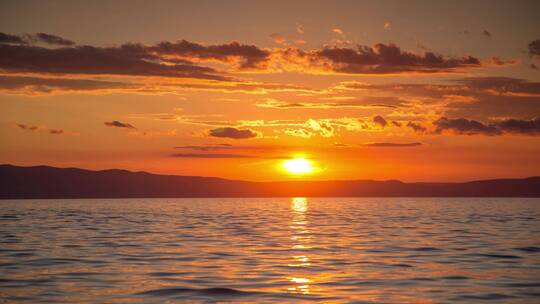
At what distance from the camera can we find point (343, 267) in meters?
26.8

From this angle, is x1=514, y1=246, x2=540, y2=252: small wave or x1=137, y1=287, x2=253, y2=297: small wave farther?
x1=514, y1=246, x2=540, y2=252: small wave

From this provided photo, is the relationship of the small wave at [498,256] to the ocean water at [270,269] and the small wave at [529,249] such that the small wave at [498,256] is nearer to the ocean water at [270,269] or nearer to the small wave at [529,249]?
the ocean water at [270,269]

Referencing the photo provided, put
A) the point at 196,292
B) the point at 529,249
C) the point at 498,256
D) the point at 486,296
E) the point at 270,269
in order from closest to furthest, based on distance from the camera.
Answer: the point at 486,296 < the point at 196,292 < the point at 270,269 < the point at 498,256 < the point at 529,249

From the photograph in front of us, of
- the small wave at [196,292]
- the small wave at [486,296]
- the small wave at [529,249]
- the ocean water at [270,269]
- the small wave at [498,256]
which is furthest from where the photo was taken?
the small wave at [529,249]

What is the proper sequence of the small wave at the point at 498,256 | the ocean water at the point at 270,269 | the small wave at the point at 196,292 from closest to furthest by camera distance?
the ocean water at the point at 270,269
the small wave at the point at 196,292
the small wave at the point at 498,256

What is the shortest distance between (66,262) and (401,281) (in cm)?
1479

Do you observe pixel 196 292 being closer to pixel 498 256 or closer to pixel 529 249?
pixel 498 256

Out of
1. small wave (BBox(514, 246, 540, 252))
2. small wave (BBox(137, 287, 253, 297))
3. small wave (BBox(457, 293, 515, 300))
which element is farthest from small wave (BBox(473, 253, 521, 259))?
→ small wave (BBox(137, 287, 253, 297))

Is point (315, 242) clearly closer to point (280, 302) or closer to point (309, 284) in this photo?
point (309, 284)

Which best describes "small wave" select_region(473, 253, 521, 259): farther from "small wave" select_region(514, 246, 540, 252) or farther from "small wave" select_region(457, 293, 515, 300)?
"small wave" select_region(457, 293, 515, 300)

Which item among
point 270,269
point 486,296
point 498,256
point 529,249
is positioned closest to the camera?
point 486,296

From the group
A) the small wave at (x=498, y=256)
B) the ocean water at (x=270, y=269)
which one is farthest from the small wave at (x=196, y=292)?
the small wave at (x=498, y=256)

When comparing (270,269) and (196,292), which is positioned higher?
(270,269)

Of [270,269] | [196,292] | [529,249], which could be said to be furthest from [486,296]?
[529,249]
